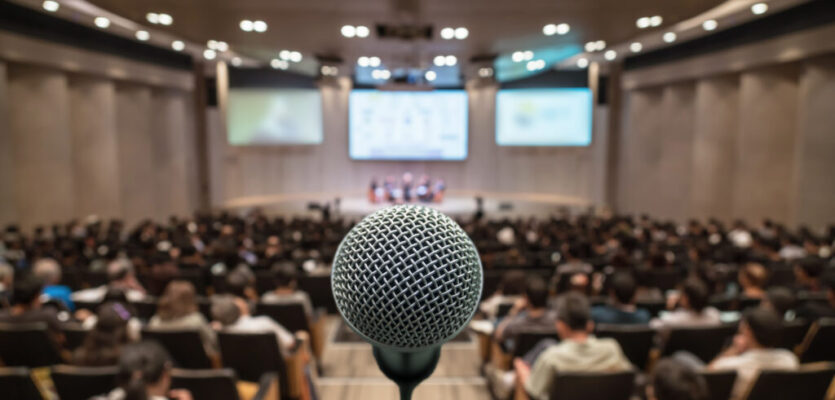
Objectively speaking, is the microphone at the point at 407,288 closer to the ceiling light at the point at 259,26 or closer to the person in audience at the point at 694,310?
the person in audience at the point at 694,310

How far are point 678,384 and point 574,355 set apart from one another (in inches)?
31.0

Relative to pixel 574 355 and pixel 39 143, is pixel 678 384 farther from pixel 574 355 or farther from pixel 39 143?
pixel 39 143

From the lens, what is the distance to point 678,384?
2.49m

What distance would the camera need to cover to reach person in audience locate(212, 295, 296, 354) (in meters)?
4.11

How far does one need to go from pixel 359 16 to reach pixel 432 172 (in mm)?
13708

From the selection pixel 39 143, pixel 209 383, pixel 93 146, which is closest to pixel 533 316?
pixel 209 383

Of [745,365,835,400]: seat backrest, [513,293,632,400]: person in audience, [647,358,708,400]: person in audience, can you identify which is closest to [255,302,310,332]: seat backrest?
[513,293,632,400]: person in audience

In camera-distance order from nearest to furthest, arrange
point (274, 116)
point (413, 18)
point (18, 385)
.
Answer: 1. point (18, 385)
2. point (413, 18)
3. point (274, 116)

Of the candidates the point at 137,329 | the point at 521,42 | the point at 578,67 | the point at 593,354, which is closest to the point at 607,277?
the point at 593,354

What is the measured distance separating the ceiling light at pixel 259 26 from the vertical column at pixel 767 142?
12.0m

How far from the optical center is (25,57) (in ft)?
38.1

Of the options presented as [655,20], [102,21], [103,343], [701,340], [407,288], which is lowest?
[701,340]

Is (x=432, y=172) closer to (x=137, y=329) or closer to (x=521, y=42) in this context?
(x=521, y=42)

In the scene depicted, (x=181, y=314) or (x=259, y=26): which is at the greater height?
(x=259, y=26)
